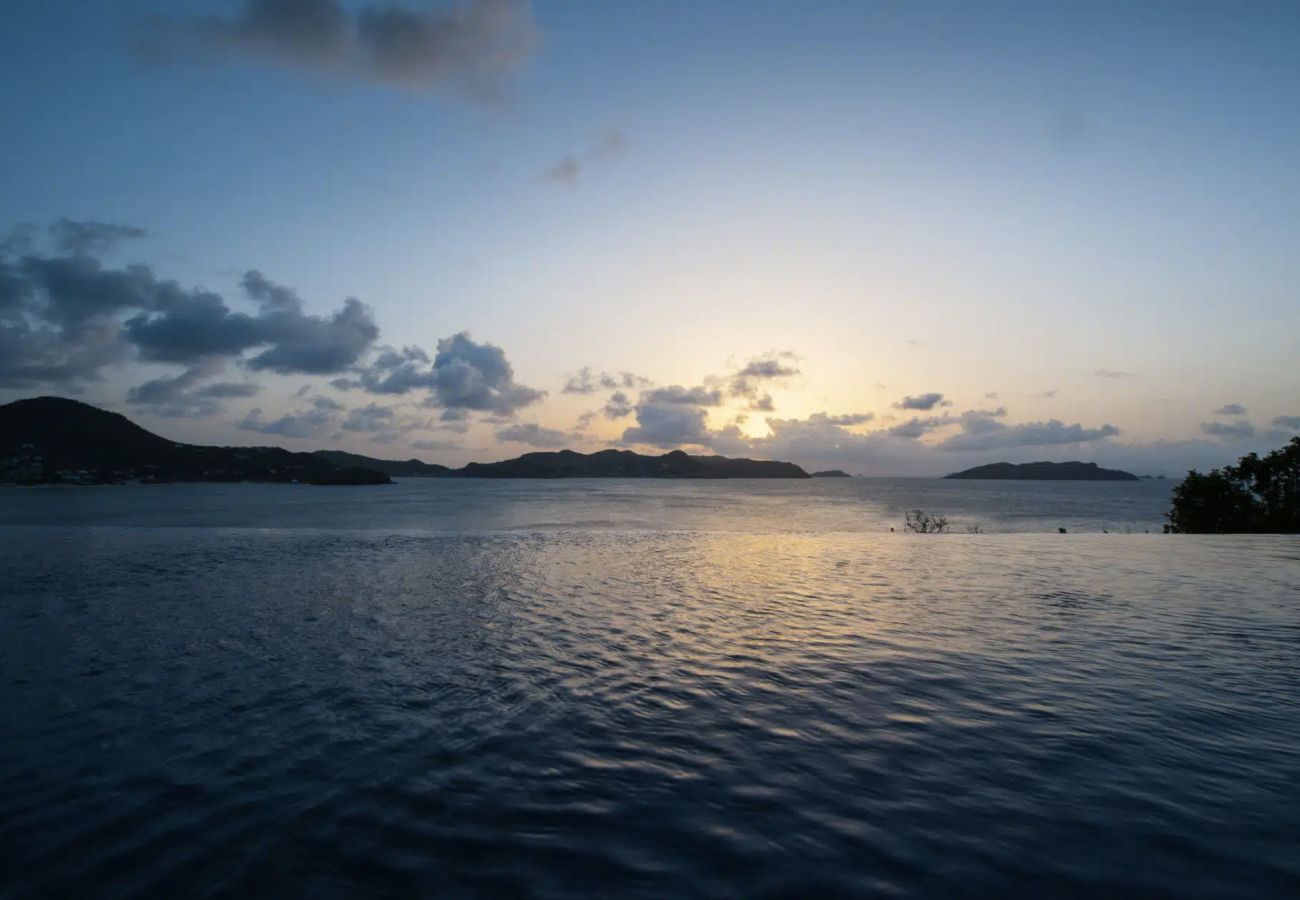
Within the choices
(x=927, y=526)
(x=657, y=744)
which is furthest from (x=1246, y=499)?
(x=657, y=744)

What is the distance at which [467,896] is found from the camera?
5953 mm

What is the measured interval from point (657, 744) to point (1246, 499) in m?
63.3

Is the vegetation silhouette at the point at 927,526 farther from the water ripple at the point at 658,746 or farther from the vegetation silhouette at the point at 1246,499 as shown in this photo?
the water ripple at the point at 658,746

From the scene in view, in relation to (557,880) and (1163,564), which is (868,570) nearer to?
(1163,564)

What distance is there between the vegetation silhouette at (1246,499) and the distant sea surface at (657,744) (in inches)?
1496

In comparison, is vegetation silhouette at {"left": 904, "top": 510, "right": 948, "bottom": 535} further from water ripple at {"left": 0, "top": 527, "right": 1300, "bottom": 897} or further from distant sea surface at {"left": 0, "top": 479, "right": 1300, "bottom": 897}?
water ripple at {"left": 0, "top": 527, "right": 1300, "bottom": 897}

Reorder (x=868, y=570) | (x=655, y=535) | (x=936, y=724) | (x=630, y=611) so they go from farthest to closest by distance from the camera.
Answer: (x=655, y=535), (x=868, y=570), (x=630, y=611), (x=936, y=724)

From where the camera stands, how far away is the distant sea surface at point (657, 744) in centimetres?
646

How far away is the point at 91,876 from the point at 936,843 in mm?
8979

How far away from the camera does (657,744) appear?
9.61 metres

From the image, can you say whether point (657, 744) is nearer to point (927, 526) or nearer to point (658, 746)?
point (658, 746)

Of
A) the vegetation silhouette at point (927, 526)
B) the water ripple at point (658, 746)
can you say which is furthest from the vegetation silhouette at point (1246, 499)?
the water ripple at point (658, 746)

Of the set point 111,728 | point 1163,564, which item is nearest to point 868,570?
point 1163,564

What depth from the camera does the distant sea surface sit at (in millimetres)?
6465
